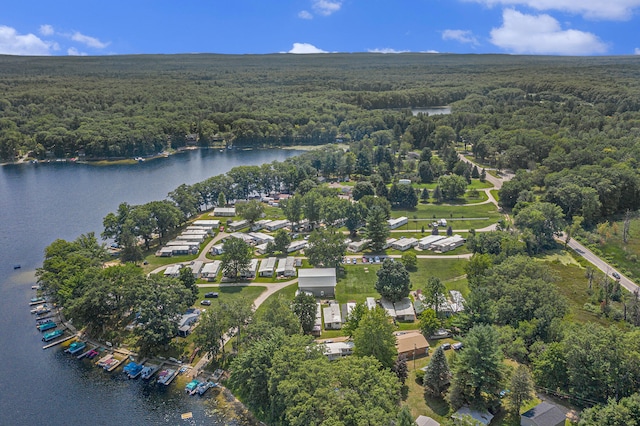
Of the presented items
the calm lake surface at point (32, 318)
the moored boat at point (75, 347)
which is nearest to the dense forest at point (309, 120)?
the calm lake surface at point (32, 318)

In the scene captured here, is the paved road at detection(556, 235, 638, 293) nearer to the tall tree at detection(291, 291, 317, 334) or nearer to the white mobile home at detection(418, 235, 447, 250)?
the white mobile home at detection(418, 235, 447, 250)

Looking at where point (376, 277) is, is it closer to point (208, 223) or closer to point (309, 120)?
point (208, 223)

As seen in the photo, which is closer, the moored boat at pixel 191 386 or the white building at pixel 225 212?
the moored boat at pixel 191 386

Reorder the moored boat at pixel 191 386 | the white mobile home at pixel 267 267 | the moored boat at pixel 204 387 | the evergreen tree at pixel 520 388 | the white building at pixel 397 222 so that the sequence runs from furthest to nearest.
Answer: the white building at pixel 397 222
the white mobile home at pixel 267 267
the moored boat at pixel 191 386
the moored boat at pixel 204 387
the evergreen tree at pixel 520 388

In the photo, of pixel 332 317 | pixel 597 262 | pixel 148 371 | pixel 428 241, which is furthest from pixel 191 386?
pixel 597 262

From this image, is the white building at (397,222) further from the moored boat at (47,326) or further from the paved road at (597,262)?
the moored boat at (47,326)

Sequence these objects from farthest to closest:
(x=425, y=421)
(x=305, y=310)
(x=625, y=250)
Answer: (x=625, y=250) < (x=305, y=310) < (x=425, y=421)

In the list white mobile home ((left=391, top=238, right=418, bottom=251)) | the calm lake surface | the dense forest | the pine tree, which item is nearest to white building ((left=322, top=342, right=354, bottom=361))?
the pine tree
